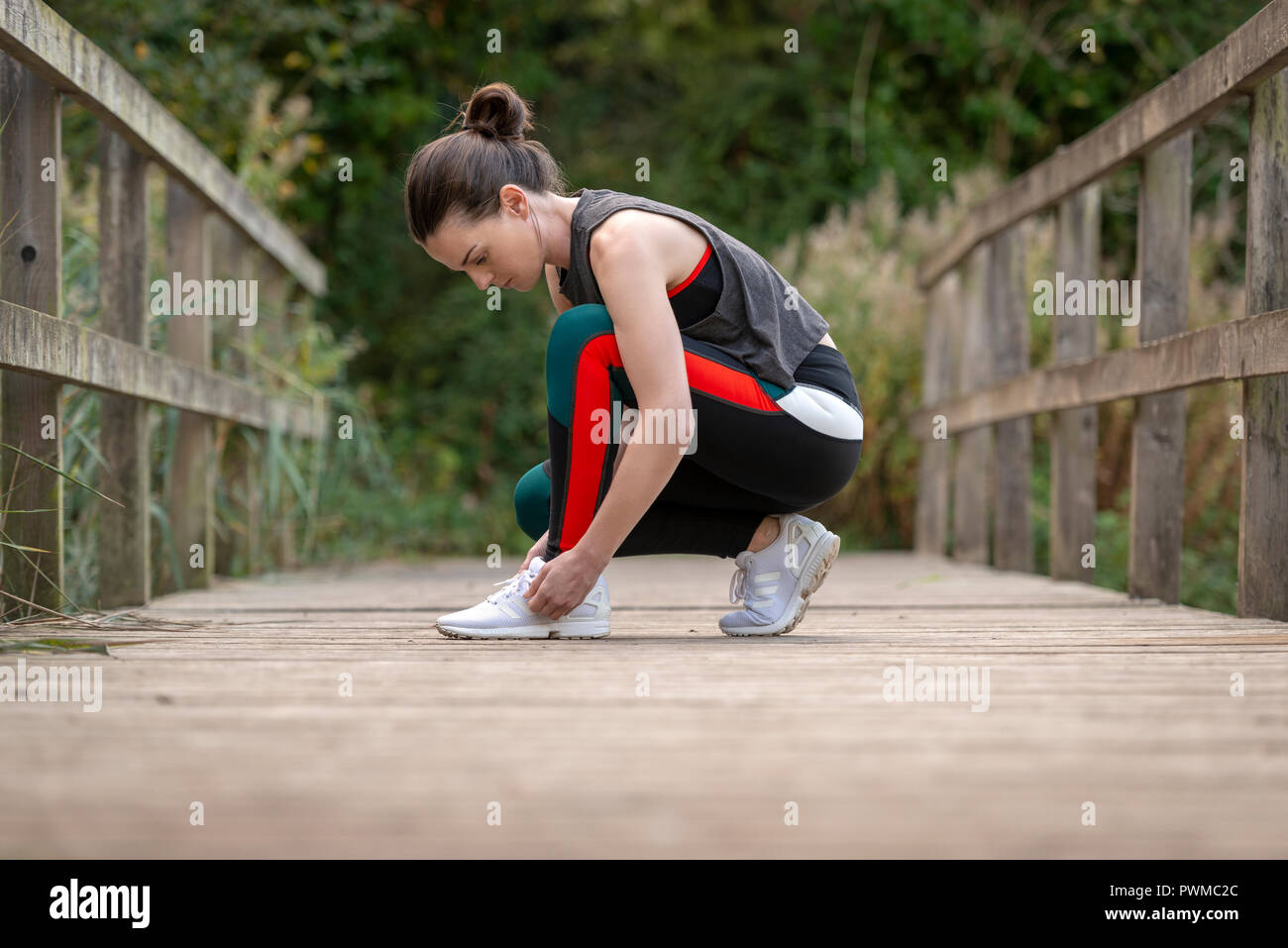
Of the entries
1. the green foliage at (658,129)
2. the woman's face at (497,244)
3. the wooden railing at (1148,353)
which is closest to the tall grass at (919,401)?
the green foliage at (658,129)

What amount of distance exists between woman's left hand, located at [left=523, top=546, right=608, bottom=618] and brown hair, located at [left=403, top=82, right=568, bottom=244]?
0.53m

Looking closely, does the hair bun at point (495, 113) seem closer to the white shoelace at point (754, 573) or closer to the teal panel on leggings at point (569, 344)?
the teal panel on leggings at point (569, 344)

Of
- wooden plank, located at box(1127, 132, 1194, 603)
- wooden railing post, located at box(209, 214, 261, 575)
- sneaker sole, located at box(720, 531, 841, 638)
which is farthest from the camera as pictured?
wooden railing post, located at box(209, 214, 261, 575)

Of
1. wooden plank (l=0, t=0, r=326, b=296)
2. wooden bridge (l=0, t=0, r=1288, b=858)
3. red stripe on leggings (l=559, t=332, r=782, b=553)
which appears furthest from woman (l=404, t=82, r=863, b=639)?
wooden plank (l=0, t=0, r=326, b=296)

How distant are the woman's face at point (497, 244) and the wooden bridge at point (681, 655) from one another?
0.57m

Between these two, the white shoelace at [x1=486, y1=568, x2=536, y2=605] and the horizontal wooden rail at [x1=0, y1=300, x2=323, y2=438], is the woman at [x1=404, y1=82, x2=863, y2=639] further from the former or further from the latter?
the horizontal wooden rail at [x1=0, y1=300, x2=323, y2=438]

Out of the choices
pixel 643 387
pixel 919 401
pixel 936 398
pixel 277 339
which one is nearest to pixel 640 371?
pixel 643 387

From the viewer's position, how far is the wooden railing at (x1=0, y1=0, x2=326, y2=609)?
2.14 metres

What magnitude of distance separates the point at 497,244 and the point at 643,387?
340 mm

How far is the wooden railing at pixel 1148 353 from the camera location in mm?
2137

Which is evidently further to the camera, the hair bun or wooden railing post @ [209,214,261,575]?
wooden railing post @ [209,214,261,575]

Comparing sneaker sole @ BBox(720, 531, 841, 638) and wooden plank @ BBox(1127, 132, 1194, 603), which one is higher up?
wooden plank @ BBox(1127, 132, 1194, 603)
